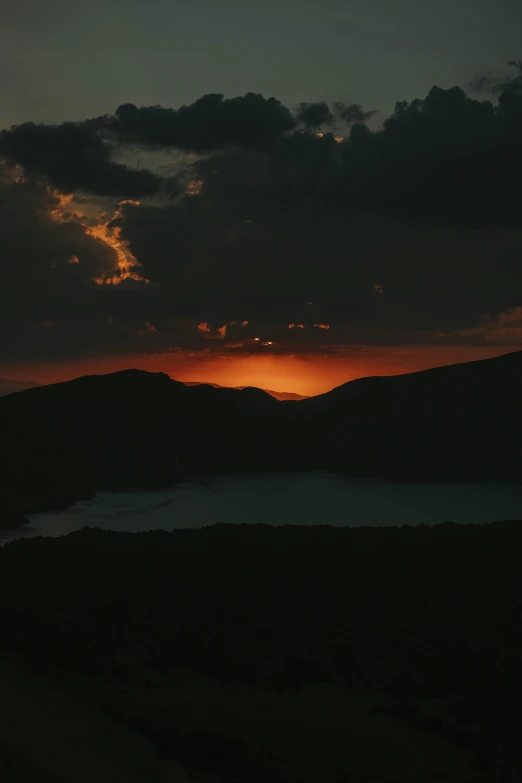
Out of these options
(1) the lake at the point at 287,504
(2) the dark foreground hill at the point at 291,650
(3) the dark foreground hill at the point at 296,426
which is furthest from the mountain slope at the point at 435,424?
(2) the dark foreground hill at the point at 291,650

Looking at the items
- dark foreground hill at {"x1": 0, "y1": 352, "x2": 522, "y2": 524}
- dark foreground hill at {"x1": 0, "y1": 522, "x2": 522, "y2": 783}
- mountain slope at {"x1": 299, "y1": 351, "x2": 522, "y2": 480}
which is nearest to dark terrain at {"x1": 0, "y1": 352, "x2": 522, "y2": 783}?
dark foreground hill at {"x1": 0, "y1": 522, "x2": 522, "y2": 783}

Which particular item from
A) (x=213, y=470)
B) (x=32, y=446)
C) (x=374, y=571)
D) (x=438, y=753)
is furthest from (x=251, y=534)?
(x=213, y=470)

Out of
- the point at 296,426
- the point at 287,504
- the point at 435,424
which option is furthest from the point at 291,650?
the point at 296,426

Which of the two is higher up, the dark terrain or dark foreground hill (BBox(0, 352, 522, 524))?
dark foreground hill (BBox(0, 352, 522, 524))

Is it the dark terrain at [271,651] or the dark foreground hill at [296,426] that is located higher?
the dark foreground hill at [296,426]

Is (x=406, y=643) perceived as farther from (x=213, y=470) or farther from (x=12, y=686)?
(x=213, y=470)

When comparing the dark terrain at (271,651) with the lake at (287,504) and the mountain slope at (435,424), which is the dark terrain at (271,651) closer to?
the lake at (287,504)

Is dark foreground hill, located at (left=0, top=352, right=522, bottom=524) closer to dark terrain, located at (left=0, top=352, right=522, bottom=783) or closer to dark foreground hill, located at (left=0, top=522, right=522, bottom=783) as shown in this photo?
dark terrain, located at (left=0, top=352, right=522, bottom=783)
